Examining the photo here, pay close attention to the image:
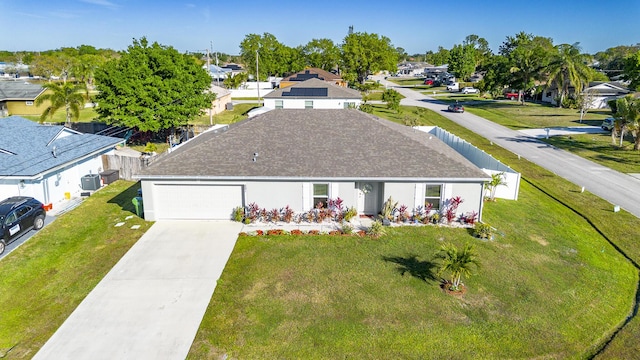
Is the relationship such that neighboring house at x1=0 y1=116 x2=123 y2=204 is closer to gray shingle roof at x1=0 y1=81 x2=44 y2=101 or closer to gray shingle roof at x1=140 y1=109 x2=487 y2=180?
→ gray shingle roof at x1=140 y1=109 x2=487 y2=180

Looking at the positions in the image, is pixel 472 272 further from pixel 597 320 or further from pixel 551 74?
pixel 551 74

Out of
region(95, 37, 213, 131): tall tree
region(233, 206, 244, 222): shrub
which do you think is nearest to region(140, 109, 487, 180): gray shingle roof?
region(233, 206, 244, 222): shrub

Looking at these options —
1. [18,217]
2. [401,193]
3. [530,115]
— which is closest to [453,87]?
[530,115]

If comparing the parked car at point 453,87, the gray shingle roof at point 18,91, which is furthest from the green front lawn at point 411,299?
the parked car at point 453,87

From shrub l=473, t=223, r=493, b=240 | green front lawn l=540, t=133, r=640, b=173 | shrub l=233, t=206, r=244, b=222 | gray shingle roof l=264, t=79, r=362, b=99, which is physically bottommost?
shrub l=473, t=223, r=493, b=240

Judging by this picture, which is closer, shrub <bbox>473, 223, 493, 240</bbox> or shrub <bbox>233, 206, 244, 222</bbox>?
shrub <bbox>473, 223, 493, 240</bbox>

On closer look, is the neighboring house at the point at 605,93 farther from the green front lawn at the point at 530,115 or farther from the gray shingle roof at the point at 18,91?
the gray shingle roof at the point at 18,91
